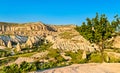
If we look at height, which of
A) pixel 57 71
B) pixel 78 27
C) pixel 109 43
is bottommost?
pixel 57 71

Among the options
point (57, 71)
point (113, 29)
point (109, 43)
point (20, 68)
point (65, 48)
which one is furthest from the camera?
point (65, 48)

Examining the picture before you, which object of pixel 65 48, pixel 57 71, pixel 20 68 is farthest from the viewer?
pixel 65 48

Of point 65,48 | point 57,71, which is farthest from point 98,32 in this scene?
point 65,48

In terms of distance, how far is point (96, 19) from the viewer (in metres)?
37.2

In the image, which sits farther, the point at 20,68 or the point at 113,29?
the point at 113,29

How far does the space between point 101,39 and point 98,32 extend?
130cm

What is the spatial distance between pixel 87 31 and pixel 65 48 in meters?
92.2

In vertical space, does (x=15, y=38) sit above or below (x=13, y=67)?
above

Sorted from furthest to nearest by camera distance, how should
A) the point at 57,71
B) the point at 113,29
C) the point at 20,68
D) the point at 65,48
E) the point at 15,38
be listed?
the point at 15,38, the point at 65,48, the point at 113,29, the point at 20,68, the point at 57,71

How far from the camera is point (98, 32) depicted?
120 ft

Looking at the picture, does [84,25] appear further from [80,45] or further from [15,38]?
[15,38]

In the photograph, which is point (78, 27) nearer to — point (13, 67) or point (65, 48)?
point (13, 67)

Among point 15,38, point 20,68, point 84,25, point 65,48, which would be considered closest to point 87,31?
point 84,25

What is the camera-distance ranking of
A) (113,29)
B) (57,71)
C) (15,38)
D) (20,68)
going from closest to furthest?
(57,71), (20,68), (113,29), (15,38)
